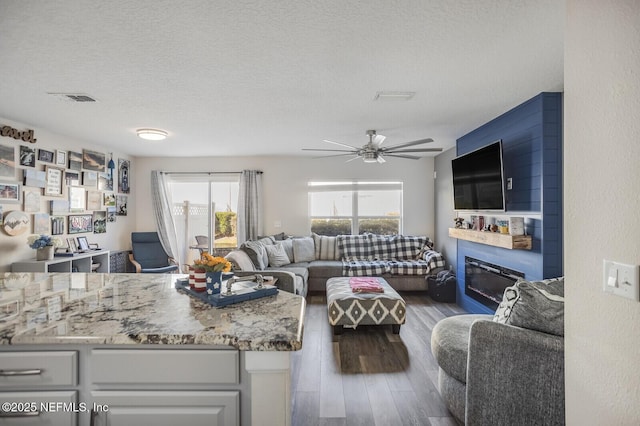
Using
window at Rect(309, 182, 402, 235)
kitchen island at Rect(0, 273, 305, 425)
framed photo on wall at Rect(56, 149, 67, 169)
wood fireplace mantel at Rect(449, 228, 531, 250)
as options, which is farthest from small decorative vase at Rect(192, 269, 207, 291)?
window at Rect(309, 182, 402, 235)

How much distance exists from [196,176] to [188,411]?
17.9 feet

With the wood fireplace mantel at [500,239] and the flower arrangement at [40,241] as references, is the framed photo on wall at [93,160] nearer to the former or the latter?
the flower arrangement at [40,241]

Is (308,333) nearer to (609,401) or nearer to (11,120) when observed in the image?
(609,401)

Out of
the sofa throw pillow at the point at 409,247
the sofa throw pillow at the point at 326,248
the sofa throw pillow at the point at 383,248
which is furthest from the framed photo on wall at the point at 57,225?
the sofa throw pillow at the point at 409,247

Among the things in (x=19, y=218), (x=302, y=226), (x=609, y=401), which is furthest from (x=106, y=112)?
(x=609, y=401)

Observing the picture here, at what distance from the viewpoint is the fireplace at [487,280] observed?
3.48m

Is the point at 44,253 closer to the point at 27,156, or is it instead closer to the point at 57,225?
the point at 57,225

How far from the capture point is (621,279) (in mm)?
955

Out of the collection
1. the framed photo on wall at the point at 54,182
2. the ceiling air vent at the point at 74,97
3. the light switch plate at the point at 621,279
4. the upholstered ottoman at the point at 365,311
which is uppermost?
the ceiling air vent at the point at 74,97

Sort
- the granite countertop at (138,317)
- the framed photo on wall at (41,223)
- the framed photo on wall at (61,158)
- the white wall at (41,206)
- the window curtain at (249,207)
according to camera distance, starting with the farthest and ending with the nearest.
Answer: the window curtain at (249,207) < the framed photo on wall at (61,158) < the framed photo on wall at (41,223) < the white wall at (41,206) < the granite countertop at (138,317)

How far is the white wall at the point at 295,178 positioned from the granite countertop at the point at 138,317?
423 cm

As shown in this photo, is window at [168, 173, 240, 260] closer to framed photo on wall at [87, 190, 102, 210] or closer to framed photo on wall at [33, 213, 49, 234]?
framed photo on wall at [87, 190, 102, 210]

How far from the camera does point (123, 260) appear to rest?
526 cm

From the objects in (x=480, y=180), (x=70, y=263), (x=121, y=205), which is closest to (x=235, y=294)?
(x=480, y=180)
